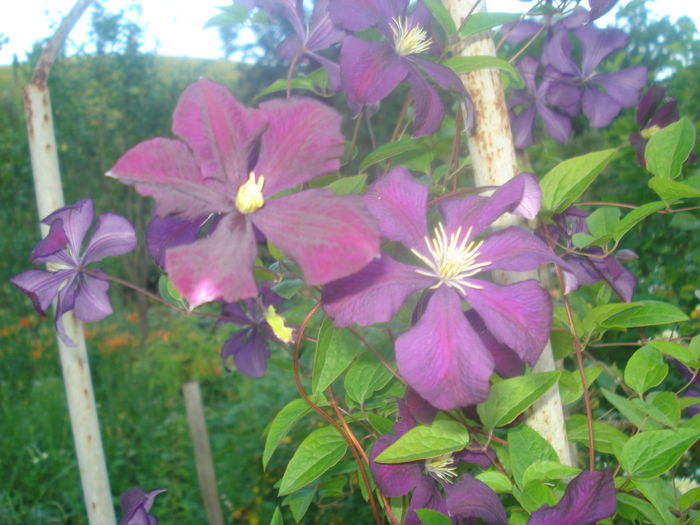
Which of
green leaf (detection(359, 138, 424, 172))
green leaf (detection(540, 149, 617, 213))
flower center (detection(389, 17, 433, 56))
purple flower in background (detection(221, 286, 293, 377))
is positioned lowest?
purple flower in background (detection(221, 286, 293, 377))

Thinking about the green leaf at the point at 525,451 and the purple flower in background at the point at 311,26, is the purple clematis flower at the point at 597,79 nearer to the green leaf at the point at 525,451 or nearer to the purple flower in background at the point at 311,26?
the purple flower in background at the point at 311,26

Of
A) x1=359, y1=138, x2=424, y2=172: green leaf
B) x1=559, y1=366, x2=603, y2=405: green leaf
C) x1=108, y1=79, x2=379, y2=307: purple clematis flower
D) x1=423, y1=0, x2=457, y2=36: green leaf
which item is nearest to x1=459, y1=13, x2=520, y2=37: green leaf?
x1=423, y1=0, x2=457, y2=36: green leaf

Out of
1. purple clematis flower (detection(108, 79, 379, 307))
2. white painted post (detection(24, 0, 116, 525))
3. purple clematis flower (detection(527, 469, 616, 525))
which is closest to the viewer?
purple clematis flower (detection(108, 79, 379, 307))

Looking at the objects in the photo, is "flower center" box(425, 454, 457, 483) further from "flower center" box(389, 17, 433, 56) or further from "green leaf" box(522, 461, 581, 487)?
"flower center" box(389, 17, 433, 56)

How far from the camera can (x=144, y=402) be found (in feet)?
11.5

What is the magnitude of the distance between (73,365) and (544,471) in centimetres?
93

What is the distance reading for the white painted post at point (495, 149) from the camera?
61cm

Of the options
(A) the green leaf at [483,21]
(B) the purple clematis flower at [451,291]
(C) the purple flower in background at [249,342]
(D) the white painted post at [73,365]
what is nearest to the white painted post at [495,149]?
(A) the green leaf at [483,21]

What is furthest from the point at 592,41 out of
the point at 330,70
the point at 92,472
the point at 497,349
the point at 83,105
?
the point at 83,105

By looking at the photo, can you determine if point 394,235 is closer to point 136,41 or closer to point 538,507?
point 538,507

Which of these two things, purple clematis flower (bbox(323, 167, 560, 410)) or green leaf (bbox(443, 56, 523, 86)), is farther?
green leaf (bbox(443, 56, 523, 86))

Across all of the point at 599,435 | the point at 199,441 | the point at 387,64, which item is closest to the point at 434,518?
the point at 599,435

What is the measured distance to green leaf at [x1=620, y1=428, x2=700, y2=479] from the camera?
1.67 feet

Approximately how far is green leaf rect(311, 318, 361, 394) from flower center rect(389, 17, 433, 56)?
0.26 metres
